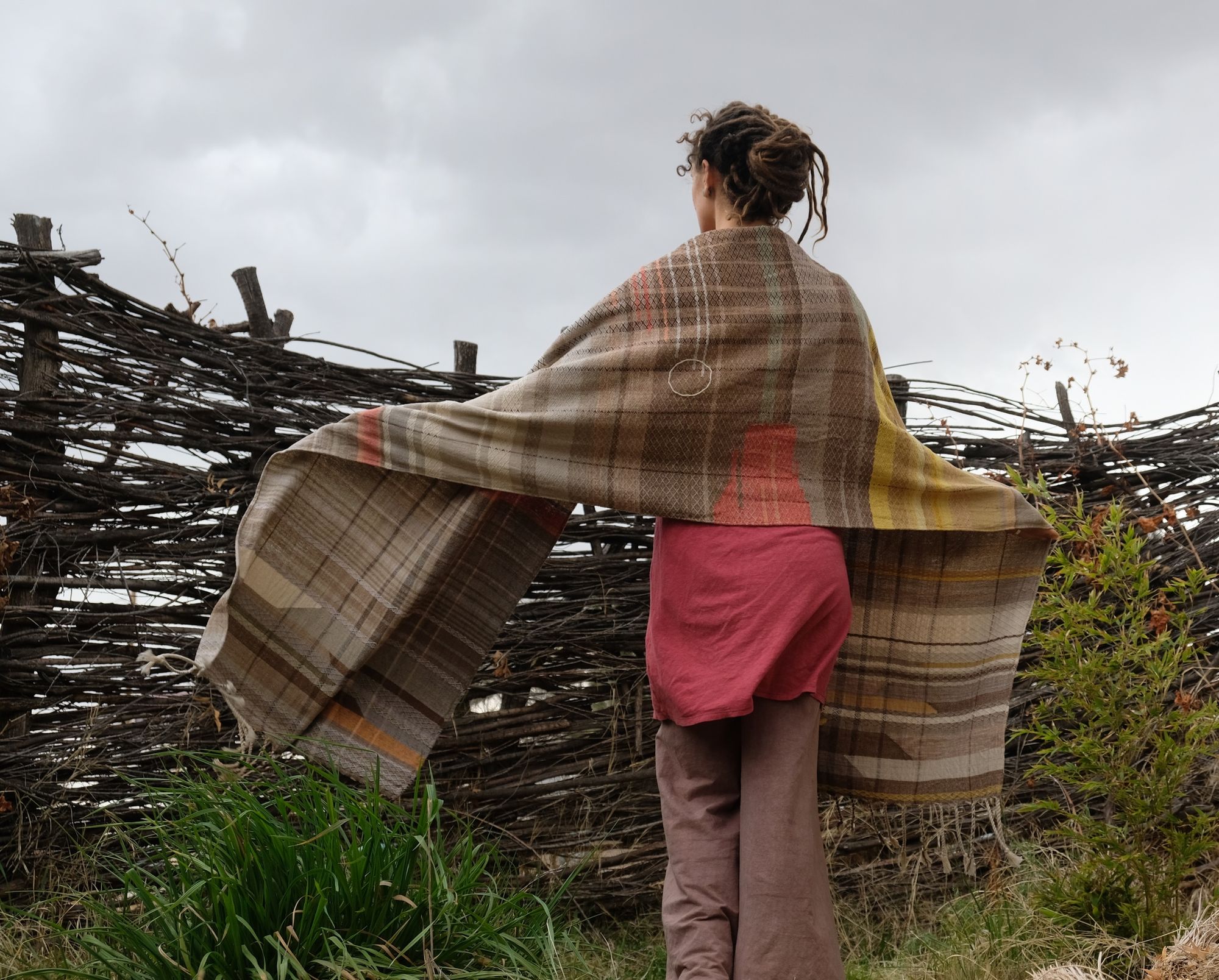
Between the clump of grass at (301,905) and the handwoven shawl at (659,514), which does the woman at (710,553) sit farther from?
the clump of grass at (301,905)

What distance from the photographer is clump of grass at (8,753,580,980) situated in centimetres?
207

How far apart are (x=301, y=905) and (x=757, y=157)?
70.8 inches

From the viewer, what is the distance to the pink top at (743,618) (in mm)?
1985

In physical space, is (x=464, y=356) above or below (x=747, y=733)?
above

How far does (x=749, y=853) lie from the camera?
1.99 meters

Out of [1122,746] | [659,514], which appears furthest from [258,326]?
[1122,746]

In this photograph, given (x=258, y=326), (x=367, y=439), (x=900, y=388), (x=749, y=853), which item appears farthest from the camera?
(x=900, y=388)

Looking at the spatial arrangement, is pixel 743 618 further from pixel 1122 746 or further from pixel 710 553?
pixel 1122 746

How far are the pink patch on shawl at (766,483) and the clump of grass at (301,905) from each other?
923mm

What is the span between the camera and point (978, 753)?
2691mm

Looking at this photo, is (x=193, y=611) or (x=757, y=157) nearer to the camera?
(x=757, y=157)

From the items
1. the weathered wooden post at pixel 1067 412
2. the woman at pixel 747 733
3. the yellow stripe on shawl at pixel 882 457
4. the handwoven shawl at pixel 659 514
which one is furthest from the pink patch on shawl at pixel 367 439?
the weathered wooden post at pixel 1067 412

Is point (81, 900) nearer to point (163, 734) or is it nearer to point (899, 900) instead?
point (163, 734)

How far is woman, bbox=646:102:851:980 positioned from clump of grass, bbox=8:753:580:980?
47 cm
